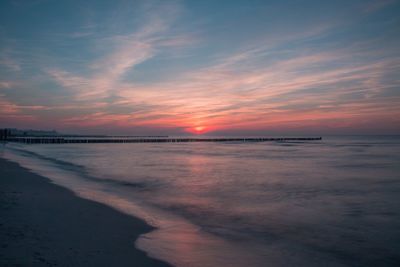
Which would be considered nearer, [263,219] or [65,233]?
[65,233]

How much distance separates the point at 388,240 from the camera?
7371 mm

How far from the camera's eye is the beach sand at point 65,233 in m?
5.06

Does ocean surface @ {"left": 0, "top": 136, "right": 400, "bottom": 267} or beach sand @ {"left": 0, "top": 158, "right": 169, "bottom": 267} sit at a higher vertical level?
beach sand @ {"left": 0, "top": 158, "right": 169, "bottom": 267}

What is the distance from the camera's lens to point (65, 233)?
21.0 feet

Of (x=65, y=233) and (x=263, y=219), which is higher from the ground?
(x=65, y=233)

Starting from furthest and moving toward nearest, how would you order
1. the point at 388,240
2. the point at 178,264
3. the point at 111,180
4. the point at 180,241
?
1. the point at 111,180
2. the point at 388,240
3. the point at 180,241
4. the point at 178,264

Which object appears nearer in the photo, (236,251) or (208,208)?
(236,251)

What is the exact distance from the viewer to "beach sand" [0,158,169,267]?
5059 millimetres

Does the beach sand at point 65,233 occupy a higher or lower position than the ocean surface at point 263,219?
higher

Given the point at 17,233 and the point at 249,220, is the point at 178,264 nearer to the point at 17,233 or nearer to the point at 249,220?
the point at 17,233

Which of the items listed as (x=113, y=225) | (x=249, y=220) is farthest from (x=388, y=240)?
(x=113, y=225)

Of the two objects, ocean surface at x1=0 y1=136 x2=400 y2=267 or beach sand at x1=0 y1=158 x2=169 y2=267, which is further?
ocean surface at x1=0 y1=136 x2=400 y2=267

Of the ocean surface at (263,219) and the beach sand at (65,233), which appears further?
the ocean surface at (263,219)

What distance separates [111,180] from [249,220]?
10223mm
